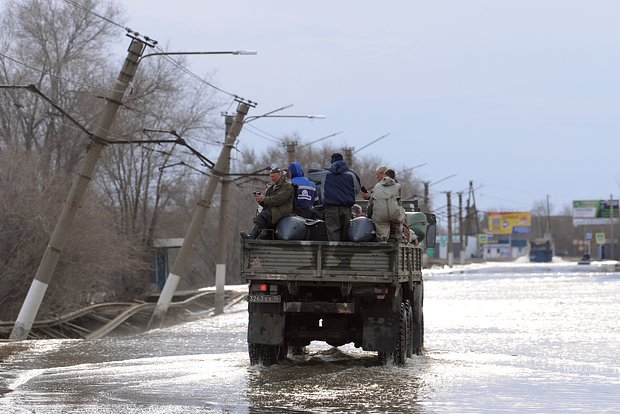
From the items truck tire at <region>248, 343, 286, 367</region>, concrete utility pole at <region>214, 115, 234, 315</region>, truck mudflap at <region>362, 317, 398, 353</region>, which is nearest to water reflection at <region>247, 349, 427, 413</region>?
truck tire at <region>248, 343, 286, 367</region>

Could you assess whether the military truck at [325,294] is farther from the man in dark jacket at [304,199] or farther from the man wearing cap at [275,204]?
the man in dark jacket at [304,199]

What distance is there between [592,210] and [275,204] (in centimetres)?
15203

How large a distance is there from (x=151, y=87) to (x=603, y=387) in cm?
4621

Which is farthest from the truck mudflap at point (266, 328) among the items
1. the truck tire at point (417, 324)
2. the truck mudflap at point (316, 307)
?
A: the truck tire at point (417, 324)

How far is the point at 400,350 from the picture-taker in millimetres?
17500

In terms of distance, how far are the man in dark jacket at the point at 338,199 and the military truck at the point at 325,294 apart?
265 millimetres

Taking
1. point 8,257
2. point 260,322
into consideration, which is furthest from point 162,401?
point 8,257

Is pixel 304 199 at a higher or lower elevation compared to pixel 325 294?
higher

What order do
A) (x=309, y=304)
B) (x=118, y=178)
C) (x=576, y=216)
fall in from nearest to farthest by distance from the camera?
(x=309, y=304) → (x=118, y=178) → (x=576, y=216)

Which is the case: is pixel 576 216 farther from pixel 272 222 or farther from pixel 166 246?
pixel 272 222

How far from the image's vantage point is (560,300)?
147ft

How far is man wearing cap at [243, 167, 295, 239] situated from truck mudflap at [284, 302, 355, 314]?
1169 millimetres

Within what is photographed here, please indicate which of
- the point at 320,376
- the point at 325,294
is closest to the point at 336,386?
the point at 320,376

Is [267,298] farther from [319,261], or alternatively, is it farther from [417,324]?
[417,324]
